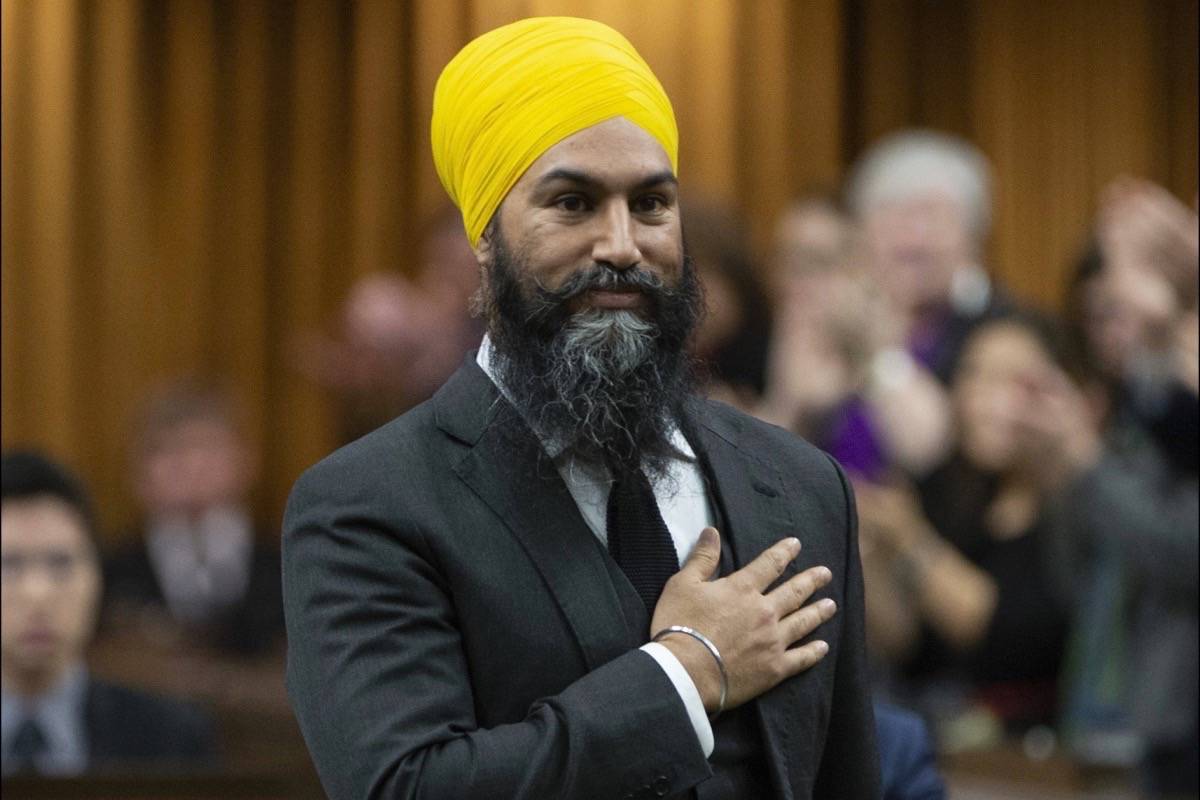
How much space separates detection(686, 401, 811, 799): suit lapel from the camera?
236 centimetres

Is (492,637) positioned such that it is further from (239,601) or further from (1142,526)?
(239,601)

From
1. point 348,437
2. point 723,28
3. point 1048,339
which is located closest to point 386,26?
point 723,28

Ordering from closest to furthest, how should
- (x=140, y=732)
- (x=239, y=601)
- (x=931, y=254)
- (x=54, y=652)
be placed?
(x=54, y=652) → (x=140, y=732) → (x=931, y=254) → (x=239, y=601)

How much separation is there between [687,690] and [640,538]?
24 centimetres

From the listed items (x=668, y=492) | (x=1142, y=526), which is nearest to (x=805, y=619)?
(x=668, y=492)

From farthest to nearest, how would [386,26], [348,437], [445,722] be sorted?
[386,26] → [348,437] → [445,722]

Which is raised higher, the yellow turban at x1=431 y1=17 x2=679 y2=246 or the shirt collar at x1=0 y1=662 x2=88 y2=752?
the yellow turban at x1=431 y1=17 x2=679 y2=246

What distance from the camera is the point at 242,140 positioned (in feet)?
22.3

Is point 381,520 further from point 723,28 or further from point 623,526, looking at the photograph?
point 723,28

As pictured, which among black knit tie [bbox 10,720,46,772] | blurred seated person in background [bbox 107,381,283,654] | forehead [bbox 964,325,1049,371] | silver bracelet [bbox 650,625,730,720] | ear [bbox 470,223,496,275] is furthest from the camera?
blurred seated person in background [bbox 107,381,283,654]

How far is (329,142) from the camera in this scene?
677cm

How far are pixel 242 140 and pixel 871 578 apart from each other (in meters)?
3.08

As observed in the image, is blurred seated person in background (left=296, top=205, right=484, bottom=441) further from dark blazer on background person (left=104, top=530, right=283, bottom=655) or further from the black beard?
the black beard

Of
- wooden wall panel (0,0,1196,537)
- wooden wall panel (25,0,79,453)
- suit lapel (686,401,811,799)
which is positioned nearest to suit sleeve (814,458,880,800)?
suit lapel (686,401,811,799)
